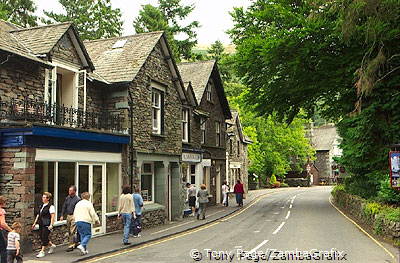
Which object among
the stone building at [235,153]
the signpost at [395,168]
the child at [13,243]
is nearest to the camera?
the child at [13,243]

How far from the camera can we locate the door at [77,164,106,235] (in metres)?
15.1

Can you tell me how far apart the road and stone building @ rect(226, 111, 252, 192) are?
20200 millimetres

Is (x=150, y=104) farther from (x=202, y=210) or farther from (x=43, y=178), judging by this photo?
(x=43, y=178)

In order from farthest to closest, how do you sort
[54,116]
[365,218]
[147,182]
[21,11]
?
[21,11], [147,182], [365,218], [54,116]

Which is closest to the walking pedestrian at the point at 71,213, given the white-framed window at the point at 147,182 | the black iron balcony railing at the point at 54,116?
the black iron balcony railing at the point at 54,116

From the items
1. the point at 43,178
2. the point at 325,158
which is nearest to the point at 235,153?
the point at 43,178

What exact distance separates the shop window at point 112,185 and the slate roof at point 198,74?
1358 cm

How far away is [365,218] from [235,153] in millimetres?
24669

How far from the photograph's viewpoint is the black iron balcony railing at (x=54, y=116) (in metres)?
12.6

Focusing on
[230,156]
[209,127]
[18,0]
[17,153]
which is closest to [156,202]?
[17,153]

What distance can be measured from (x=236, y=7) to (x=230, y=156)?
17496 mm

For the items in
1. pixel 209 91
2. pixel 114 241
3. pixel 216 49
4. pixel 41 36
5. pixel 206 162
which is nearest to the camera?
pixel 114 241

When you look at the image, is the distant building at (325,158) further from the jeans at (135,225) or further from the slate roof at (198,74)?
the jeans at (135,225)

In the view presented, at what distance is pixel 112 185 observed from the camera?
16.9 m
